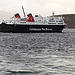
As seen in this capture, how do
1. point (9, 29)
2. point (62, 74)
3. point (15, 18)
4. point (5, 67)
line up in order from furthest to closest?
point (15, 18)
point (9, 29)
point (5, 67)
point (62, 74)

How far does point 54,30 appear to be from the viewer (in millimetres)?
103438

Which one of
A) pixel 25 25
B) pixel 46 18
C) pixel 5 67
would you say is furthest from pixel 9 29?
pixel 5 67

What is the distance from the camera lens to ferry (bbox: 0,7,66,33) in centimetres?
9903

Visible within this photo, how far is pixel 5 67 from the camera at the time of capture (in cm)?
1677

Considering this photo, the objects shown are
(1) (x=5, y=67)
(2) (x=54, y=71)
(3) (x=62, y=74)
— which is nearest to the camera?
(3) (x=62, y=74)

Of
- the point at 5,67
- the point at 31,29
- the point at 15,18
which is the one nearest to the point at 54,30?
the point at 31,29

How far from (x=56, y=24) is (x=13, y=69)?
87.3m

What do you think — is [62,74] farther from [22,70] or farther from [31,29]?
[31,29]

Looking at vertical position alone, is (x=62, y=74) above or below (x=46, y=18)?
below

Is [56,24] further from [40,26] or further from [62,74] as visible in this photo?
[62,74]

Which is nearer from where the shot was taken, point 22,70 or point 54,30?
point 22,70

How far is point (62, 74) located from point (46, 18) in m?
91.2

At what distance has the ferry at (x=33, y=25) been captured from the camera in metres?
99.0

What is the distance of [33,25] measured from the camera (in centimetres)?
10000
